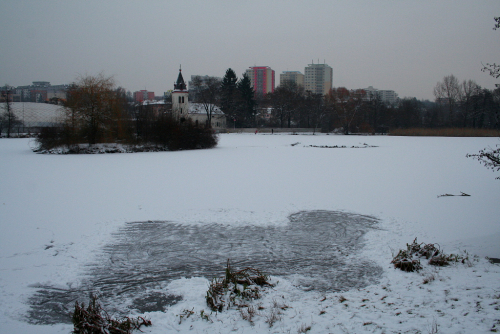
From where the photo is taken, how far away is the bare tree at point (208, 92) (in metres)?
72.8

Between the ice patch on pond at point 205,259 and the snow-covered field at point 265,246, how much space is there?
3 centimetres

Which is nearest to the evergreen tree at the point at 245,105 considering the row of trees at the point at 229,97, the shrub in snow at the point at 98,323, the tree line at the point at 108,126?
the row of trees at the point at 229,97

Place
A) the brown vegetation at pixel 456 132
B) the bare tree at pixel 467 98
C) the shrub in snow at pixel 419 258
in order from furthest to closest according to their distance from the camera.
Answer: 1. the bare tree at pixel 467 98
2. the brown vegetation at pixel 456 132
3. the shrub in snow at pixel 419 258

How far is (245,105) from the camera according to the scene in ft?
254

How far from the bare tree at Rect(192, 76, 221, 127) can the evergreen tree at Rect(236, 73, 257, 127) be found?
5.04 metres

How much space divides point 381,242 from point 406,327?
341 centimetres

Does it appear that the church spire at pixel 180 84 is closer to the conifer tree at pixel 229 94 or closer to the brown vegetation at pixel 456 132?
the conifer tree at pixel 229 94

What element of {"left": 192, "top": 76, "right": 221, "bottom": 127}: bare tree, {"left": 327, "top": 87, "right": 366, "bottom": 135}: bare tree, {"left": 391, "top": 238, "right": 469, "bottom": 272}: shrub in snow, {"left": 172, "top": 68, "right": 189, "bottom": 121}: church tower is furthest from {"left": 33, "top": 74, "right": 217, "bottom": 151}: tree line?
{"left": 327, "top": 87, "right": 366, "bottom": 135}: bare tree

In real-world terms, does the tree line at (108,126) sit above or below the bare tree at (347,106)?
below

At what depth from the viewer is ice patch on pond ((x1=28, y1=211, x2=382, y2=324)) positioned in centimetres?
476

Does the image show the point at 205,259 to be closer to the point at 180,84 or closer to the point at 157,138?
the point at 157,138

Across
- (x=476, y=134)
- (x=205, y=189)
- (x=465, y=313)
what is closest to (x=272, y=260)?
Answer: (x=465, y=313)

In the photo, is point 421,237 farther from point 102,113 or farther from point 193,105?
point 193,105

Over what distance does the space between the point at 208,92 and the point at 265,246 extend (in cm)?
6848
